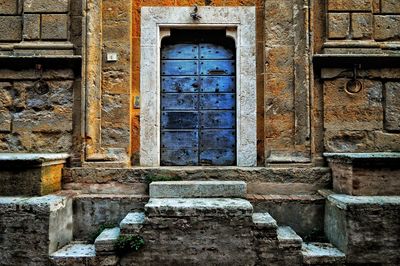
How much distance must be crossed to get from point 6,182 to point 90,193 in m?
1.03

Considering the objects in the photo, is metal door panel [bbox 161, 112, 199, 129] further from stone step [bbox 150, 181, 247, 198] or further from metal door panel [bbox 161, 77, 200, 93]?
stone step [bbox 150, 181, 247, 198]

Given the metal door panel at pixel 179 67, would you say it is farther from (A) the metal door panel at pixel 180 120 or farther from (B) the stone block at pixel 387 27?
(B) the stone block at pixel 387 27

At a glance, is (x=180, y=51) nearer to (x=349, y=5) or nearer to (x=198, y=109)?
(x=198, y=109)

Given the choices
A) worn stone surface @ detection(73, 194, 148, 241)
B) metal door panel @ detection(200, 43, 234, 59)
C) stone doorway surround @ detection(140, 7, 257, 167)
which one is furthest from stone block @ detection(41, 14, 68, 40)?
worn stone surface @ detection(73, 194, 148, 241)

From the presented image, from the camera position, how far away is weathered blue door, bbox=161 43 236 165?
530 centimetres

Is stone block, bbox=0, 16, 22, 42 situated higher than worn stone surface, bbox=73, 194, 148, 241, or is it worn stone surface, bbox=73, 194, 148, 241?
stone block, bbox=0, 16, 22, 42

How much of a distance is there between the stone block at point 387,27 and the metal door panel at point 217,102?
229 centimetres

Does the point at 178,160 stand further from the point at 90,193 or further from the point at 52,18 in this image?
the point at 52,18

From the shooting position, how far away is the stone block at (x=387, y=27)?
506 cm

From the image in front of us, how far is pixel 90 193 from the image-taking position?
4707mm

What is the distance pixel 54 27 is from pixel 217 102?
2632 mm

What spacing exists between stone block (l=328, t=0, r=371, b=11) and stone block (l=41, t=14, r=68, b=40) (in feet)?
12.7

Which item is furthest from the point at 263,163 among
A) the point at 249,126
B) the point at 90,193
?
the point at 90,193

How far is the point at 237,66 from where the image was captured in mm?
5230
